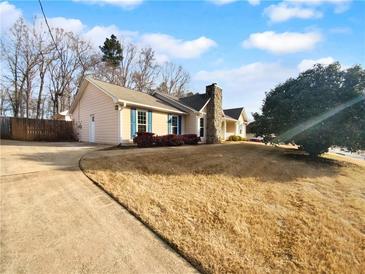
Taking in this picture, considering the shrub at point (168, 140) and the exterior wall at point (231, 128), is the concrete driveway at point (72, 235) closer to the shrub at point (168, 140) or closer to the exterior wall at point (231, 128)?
the shrub at point (168, 140)

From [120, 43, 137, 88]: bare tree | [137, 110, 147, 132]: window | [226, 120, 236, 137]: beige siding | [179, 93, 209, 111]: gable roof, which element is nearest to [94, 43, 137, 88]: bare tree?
[120, 43, 137, 88]: bare tree

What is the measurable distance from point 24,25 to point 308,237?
30.8 m

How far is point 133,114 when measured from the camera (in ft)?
40.0

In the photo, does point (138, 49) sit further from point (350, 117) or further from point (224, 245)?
point (224, 245)

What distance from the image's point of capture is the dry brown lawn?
2742 millimetres

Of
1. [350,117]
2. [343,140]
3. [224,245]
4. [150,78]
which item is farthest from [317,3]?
[150,78]

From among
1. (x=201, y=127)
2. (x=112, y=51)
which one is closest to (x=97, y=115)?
(x=201, y=127)

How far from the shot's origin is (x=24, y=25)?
21.9m

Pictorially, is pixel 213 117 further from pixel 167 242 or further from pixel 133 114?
pixel 167 242

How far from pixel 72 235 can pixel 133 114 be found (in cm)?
992

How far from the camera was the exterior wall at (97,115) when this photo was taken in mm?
11961

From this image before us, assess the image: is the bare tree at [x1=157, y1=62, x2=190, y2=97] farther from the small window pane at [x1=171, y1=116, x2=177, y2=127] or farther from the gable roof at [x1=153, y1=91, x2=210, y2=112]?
the small window pane at [x1=171, y1=116, x2=177, y2=127]

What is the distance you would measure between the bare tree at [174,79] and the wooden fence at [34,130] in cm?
2102

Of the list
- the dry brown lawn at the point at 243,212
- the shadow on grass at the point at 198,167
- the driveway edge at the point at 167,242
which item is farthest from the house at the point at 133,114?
the driveway edge at the point at 167,242
